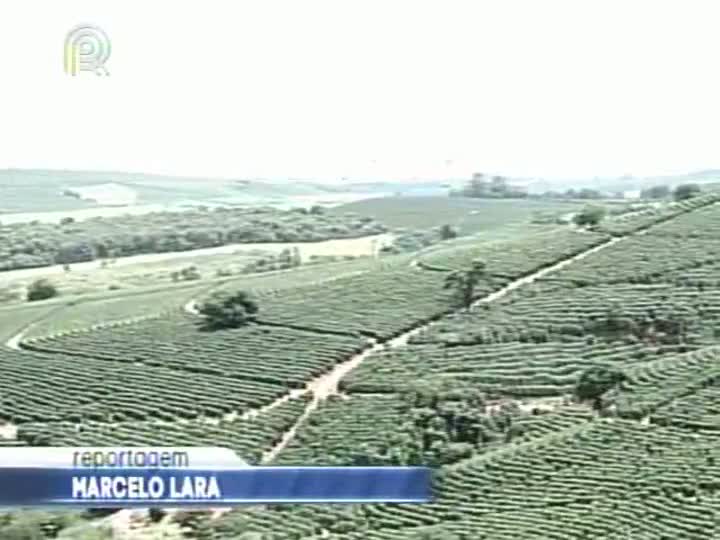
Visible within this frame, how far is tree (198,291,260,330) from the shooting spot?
1031 centimetres

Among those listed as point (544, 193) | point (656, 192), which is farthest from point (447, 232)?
point (656, 192)

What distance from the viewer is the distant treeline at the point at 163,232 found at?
36.9 feet

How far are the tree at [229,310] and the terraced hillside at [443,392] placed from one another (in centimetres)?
10

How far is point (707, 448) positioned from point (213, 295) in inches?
156

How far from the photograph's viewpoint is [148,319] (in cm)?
1052

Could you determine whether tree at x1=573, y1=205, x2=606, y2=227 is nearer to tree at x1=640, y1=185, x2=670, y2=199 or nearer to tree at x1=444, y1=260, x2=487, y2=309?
tree at x1=640, y1=185, x2=670, y2=199

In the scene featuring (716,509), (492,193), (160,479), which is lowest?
(716,509)

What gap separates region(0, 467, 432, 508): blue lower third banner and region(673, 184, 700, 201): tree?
284 inches

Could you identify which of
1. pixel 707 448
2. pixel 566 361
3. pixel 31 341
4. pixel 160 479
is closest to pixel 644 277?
pixel 566 361

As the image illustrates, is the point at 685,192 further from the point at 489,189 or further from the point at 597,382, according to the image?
the point at 597,382

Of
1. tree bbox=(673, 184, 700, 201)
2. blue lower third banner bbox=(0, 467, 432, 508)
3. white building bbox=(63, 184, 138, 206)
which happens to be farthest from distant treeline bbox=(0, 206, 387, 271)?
blue lower third banner bbox=(0, 467, 432, 508)

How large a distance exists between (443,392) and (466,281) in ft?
6.96

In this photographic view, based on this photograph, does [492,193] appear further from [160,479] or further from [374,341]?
[160,479]

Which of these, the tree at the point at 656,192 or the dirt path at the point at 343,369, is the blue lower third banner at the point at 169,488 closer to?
the dirt path at the point at 343,369
